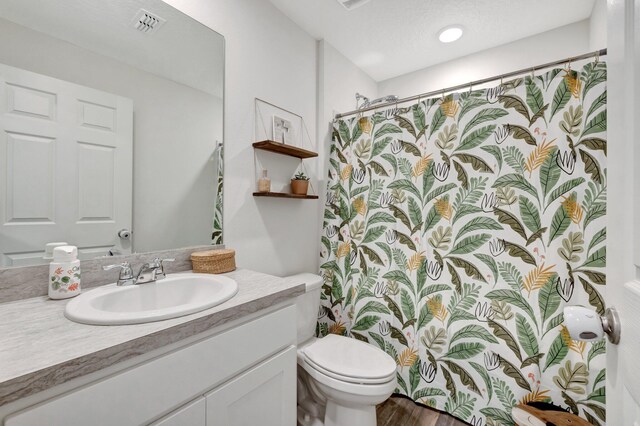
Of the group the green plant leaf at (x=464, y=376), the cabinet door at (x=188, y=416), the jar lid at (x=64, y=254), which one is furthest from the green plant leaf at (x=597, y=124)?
the jar lid at (x=64, y=254)

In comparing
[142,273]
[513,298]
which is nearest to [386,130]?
[513,298]

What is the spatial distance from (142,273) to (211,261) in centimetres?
27

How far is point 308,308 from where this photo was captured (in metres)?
1.61

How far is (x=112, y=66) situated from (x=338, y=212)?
4.64 feet

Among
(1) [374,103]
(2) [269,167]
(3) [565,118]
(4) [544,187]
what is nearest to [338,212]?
(2) [269,167]

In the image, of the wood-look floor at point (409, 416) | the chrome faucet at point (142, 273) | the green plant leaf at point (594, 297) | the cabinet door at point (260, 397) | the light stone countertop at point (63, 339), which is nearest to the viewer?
the light stone countertop at point (63, 339)

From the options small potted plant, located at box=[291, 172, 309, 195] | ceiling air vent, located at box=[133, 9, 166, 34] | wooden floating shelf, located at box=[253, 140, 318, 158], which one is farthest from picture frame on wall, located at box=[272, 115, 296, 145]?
ceiling air vent, located at box=[133, 9, 166, 34]

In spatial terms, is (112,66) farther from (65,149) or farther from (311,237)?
(311,237)

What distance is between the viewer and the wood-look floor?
58.5 inches

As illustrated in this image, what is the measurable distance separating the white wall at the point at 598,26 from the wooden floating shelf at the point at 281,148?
1.69 meters

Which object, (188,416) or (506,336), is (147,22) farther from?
(506,336)

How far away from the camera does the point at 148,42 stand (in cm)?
118

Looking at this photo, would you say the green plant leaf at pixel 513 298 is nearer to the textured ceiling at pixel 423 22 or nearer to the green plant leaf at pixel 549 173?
the green plant leaf at pixel 549 173

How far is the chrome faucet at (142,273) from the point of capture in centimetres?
103
